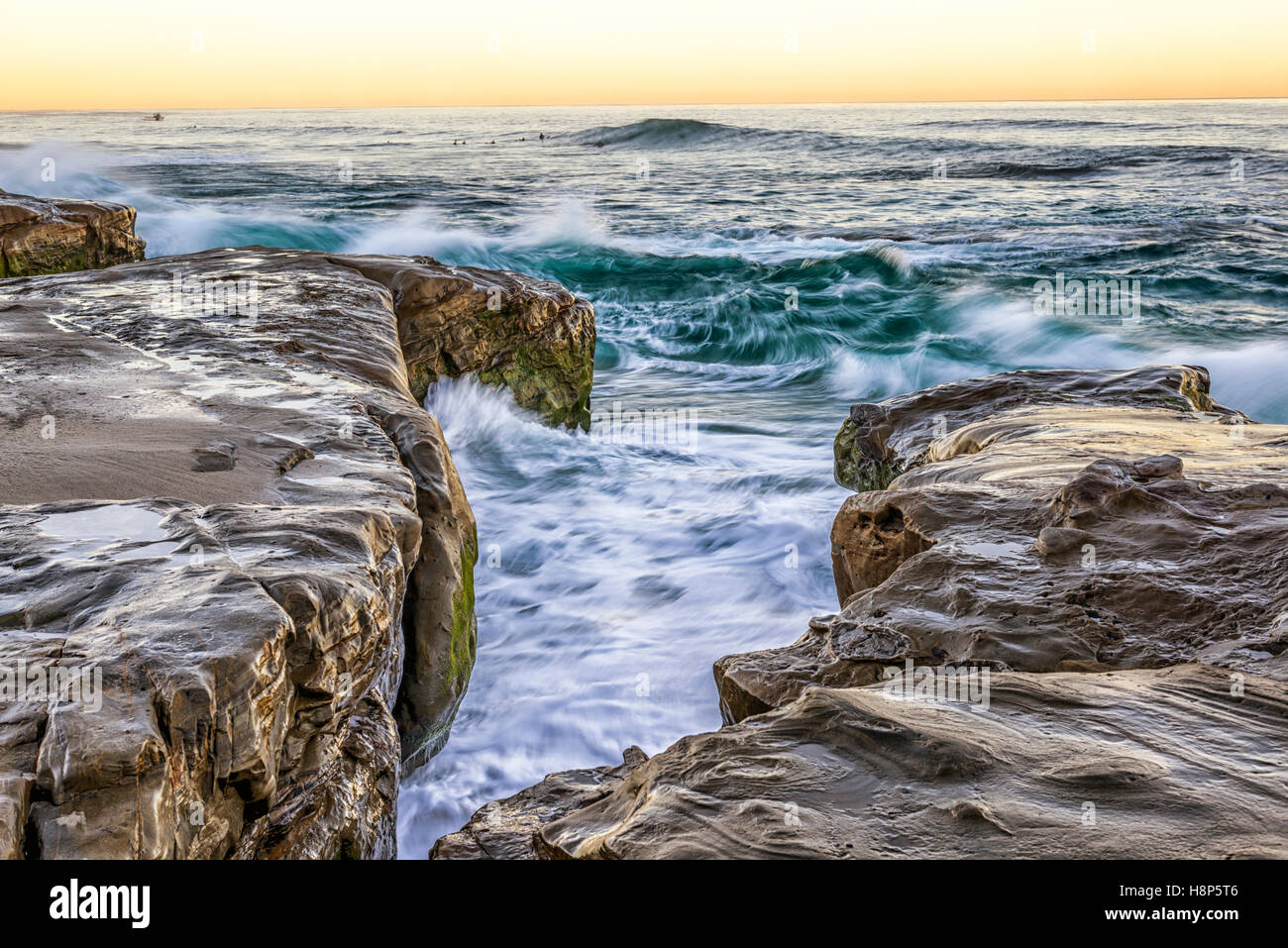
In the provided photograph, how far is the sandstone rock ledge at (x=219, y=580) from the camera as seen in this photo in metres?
1.63

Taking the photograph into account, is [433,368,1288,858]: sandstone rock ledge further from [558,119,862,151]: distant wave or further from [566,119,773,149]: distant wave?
[566,119,773,149]: distant wave

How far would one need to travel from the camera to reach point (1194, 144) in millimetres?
31953

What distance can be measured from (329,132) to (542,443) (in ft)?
176

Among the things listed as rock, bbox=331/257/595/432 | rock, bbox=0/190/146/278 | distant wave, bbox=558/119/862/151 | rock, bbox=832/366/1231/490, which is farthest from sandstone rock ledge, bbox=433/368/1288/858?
distant wave, bbox=558/119/862/151

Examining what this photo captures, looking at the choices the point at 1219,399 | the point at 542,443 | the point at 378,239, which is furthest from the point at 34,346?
the point at 378,239

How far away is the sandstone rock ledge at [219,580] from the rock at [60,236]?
373cm

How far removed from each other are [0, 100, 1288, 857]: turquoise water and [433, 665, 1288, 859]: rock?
182 cm

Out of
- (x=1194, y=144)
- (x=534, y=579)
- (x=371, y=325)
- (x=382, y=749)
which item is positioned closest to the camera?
(x=382, y=749)

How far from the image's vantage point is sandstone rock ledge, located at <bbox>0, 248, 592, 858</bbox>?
1.63m

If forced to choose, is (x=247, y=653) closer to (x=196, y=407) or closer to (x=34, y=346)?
(x=196, y=407)

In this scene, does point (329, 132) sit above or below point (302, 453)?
above

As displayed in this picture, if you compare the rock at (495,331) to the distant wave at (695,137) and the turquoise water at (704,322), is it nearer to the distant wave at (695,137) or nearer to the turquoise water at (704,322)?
the turquoise water at (704,322)

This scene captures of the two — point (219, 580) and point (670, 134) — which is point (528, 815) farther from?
point (670, 134)

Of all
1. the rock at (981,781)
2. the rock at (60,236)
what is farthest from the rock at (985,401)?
the rock at (60,236)
